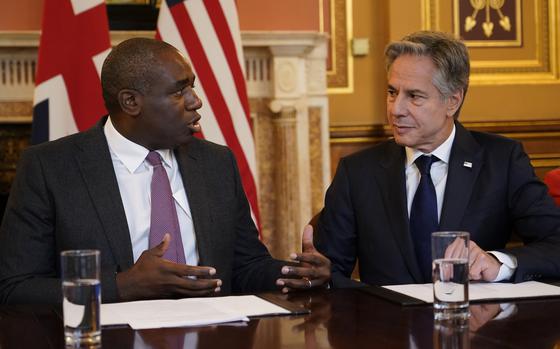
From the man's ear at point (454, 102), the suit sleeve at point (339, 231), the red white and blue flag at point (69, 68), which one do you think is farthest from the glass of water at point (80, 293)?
the red white and blue flag at point (69, 68)

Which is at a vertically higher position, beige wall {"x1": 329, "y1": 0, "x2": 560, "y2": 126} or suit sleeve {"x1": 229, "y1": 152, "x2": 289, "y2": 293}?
beige wall {"x1": 329, "y1": 0, "x2": 560, "y2": 126}

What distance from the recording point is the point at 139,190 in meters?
2.41

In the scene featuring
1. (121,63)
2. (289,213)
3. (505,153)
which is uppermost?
(121,63)

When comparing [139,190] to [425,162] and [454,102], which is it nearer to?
[425,162]

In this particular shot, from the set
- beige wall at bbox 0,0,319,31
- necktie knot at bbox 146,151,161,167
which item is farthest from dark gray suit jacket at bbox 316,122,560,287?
beige wall at bbox 0,0,319,31

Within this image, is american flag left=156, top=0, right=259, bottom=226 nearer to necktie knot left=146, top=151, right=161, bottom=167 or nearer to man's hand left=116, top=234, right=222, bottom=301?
necktie knot left=146, top=151, right=161, bottom=167

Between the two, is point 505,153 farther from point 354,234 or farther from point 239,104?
point 239,104

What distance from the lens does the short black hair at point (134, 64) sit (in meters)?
2.40

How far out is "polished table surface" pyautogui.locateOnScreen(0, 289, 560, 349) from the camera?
61.7 inches

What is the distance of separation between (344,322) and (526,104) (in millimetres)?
4307

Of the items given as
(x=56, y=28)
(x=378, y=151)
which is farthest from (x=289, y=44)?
(x=378, y=151)

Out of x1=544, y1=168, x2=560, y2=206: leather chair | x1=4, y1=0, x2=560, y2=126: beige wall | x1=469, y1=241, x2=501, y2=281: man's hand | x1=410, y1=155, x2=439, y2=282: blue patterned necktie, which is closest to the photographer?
x1=469, y1=241, x2=501, y2=281: man's hand

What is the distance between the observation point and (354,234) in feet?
8.72

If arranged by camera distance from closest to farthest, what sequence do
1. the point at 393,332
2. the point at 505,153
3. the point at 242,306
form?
the point at 393,332 < the point at 242,306 < the point at 505,153
